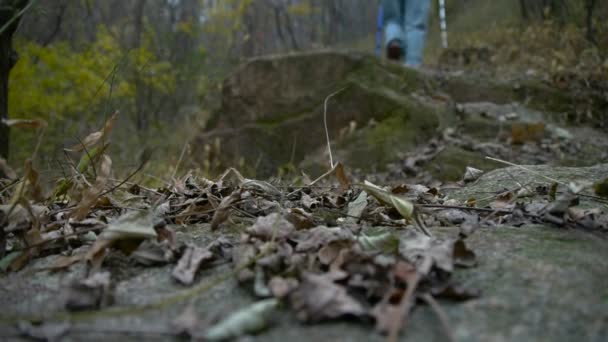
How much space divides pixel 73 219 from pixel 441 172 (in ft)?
9.00

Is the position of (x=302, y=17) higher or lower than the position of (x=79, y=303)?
higher

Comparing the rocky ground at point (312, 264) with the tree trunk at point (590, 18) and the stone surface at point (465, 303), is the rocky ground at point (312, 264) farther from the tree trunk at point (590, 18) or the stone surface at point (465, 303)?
the tree trunk at point (590, 18)

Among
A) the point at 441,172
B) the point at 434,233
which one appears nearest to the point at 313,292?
the point at 434,233

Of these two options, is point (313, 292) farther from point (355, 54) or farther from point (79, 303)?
point (355, 54)

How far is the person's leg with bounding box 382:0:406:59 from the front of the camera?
244 inches

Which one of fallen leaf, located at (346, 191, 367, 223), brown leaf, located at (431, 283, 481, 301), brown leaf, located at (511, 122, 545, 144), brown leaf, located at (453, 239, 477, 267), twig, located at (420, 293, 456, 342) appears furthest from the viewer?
brown leaf, located at (511, 122, 545, 144)

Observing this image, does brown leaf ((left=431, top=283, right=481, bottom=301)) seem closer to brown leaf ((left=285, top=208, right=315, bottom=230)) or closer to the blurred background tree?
brown leaf ((left=285, top=208, right=315, bottom=230))

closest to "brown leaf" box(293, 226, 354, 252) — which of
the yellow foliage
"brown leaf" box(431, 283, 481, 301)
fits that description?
"brown leaf" box(431, 283, 481, 301)

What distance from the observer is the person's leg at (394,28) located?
6195mm

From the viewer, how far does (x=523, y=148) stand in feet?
12.1

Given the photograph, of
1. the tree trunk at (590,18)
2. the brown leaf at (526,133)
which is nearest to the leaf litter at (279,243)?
the brown leaf at (526,133)

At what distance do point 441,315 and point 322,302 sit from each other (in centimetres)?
18

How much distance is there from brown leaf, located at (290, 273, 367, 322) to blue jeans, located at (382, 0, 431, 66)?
5835 millimetres

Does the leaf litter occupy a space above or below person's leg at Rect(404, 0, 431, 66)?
below
